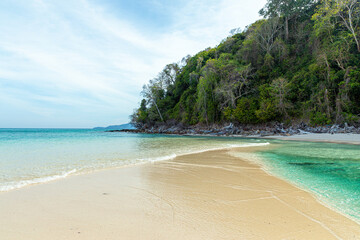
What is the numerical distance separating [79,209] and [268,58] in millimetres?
29538

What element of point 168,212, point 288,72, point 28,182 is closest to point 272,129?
point 288,72

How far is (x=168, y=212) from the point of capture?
2.34m

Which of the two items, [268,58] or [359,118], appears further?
[268,58]

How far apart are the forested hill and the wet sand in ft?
64.4

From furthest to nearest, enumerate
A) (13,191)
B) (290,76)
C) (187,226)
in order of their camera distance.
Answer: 1. (290,76)
2. (13,191)
3. (187,226)

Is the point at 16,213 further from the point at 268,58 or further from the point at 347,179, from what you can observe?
the point at 268,58

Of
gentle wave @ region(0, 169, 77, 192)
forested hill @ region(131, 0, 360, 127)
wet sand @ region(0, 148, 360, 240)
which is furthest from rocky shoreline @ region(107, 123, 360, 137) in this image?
gentle wave @ region(0, 169, 77, 192)

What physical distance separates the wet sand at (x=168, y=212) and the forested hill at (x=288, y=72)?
19.6 m

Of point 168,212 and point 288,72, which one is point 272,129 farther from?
point 168,212

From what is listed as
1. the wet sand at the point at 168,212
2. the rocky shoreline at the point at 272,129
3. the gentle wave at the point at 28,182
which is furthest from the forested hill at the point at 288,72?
the gentle wave at the point at 28,182

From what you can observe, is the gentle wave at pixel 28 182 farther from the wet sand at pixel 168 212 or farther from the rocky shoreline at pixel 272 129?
the rocky shoreline at pixel 272 129

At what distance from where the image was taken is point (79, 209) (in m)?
2.42

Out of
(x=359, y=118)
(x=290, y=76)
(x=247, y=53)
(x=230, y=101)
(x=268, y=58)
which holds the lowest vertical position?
(x=359, y=118)

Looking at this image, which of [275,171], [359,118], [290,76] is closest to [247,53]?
[290,76]
